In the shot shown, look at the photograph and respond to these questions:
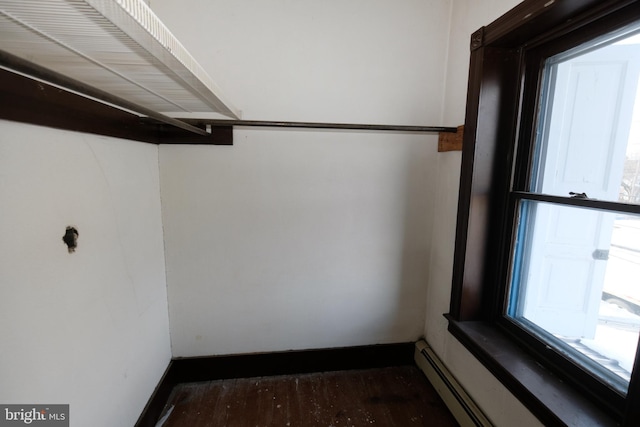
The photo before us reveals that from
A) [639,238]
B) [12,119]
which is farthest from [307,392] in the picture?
[12,119]

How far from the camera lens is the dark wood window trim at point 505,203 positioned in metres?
0.94

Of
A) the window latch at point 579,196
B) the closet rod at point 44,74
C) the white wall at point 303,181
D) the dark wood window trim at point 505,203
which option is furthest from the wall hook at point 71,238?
the window latch at point 579,196

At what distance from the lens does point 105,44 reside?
57cm

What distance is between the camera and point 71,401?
0.87 m

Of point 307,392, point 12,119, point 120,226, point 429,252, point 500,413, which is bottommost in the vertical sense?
point 307,392

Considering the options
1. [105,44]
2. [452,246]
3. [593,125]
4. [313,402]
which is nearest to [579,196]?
[593,125]

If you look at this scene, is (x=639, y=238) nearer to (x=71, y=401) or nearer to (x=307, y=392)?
(x=307, y=392)

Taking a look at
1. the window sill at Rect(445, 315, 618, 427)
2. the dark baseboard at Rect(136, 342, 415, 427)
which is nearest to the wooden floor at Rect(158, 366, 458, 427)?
the dark baseboard at Rect(136, 342, 415, 427)

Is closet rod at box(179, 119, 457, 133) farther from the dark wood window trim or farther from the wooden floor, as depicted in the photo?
the wooden floor

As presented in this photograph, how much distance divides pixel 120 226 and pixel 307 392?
52.5 inches

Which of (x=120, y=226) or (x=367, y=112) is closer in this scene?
(x=120, y=226)

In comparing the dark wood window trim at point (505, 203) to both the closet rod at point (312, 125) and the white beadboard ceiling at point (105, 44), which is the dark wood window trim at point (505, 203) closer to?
the closet rod at point (312, 125)

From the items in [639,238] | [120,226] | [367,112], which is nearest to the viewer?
[639,238]

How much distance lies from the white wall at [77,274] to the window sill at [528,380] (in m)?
1.52
